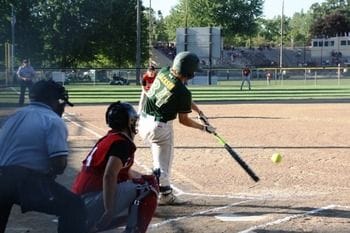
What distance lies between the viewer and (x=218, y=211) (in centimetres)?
708

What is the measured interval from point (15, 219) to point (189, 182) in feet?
9.77

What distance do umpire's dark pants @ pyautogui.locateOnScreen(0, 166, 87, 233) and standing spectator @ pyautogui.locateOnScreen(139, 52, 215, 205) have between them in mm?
2758

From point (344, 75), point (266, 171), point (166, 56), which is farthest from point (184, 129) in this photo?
point (166, 56)

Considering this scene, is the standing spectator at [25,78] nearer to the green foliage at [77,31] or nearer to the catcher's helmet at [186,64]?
the catcher's helmet at [186,64]

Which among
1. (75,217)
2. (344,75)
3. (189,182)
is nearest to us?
(75,217)

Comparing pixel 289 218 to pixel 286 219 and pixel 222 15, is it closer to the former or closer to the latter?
pixel 286 219

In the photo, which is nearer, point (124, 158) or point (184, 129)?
point (124, 158)

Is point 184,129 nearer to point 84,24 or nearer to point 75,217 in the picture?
point 75,217

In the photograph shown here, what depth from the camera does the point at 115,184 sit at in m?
4.49

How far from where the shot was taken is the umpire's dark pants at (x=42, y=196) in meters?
4.34

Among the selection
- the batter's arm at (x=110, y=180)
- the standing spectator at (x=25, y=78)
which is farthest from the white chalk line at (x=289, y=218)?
the standing spectator at (x=25, y=78)

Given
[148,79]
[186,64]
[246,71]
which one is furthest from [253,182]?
[246,71]

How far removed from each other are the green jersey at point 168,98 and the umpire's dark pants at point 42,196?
2849 millimetres

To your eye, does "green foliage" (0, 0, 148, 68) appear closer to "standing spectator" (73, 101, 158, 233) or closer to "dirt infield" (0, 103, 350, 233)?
"dirt infield" (0, 103, 350, 233)
